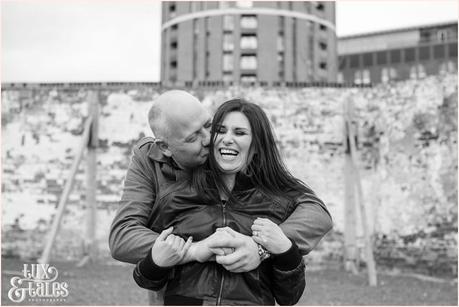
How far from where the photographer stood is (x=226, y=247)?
5.58ft

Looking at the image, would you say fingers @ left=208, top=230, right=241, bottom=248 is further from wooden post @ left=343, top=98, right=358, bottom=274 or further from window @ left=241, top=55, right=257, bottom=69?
window @ left=241, top=55, right=257, bottom=69

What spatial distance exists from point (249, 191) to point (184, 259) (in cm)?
32

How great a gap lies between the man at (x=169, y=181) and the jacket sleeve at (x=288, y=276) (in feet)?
0.16

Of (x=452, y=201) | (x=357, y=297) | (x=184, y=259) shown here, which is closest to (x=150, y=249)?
(x=184, y=259)

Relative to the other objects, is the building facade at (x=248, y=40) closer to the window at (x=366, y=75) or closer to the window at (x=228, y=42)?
the window at (x=228, y=42)

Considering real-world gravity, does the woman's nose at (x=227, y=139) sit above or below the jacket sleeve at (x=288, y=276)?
above

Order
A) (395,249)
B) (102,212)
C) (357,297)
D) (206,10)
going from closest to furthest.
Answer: (357,297) → (395,249) → (102,212) → (206,10)

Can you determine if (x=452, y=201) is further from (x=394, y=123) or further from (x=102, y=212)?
(x=102, y=212)

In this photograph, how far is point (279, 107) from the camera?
10.6 metres

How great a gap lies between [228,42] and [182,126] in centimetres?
3841

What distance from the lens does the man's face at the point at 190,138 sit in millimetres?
1846

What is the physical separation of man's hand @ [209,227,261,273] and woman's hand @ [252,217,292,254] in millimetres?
27

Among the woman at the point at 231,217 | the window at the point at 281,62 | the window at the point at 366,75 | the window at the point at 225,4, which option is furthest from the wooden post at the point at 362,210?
the window at the point at 366,75

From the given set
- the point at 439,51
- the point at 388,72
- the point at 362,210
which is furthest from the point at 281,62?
the point at 362,210
